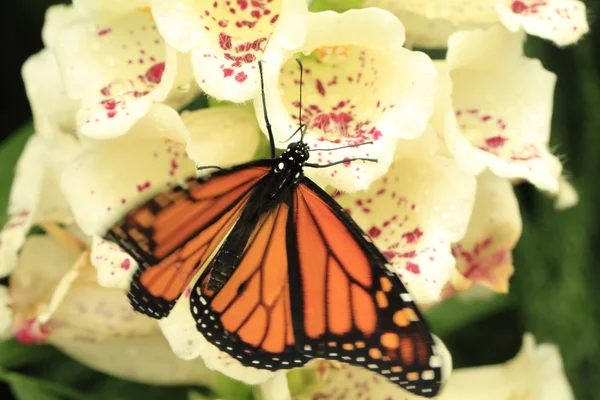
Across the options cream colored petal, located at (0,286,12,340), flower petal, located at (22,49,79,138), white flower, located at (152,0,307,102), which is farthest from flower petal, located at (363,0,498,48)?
cream colored petal, located at (0,286,12,340)

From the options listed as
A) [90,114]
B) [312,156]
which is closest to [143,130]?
[90,114]

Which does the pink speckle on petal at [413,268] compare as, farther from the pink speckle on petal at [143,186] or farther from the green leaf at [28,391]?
the green leaf at [28,391]

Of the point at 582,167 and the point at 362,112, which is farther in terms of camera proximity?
the point at 582,167

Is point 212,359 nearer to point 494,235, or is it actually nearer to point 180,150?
Answer: point 180,150

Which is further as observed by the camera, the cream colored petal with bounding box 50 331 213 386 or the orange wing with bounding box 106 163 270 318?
the cream colored petal with bounding box 50 331 213 386

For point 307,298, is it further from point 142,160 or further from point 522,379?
point 522,379

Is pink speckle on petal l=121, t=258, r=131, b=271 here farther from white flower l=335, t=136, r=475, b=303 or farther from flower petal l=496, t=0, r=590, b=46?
flower petal l=496, t=0, r=590, b=46

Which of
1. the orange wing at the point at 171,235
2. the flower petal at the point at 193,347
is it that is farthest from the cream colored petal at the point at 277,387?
the orange wing at the point at 171,235

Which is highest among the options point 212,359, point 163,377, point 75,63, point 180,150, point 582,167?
point 75,63
